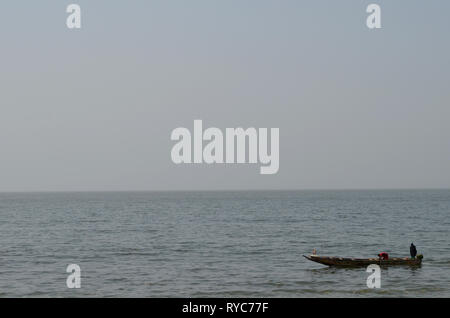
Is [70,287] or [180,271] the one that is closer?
[70,287]

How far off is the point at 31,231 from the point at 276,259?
163 feet

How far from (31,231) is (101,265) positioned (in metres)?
42.8

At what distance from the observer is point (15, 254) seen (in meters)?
54.8

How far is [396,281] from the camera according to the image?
1507 inches

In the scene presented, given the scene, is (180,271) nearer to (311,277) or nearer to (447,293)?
(311,277)

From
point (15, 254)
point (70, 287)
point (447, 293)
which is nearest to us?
point (447, 293)

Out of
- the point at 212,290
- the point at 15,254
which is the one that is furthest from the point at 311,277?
the point at 15,254

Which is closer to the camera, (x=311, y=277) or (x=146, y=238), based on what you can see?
(x=311, y=277)

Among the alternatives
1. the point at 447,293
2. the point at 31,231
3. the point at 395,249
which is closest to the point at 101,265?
the point at 447,293

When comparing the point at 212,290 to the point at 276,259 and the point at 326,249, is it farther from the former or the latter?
the point at 326,249
